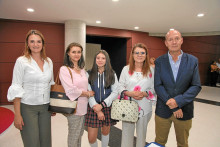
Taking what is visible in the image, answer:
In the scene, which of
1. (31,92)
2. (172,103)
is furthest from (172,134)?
(31,92)

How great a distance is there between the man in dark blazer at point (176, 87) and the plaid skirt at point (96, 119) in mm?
631

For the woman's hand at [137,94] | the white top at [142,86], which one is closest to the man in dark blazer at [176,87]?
the white top at [142,86]

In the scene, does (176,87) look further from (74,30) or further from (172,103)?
(74,30)

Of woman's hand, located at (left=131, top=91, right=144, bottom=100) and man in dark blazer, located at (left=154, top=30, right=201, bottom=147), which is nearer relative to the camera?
man in dark blazer, located at (left=154, top=30, right=201, bottom=147)

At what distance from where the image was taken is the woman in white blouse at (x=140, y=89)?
1825 mm

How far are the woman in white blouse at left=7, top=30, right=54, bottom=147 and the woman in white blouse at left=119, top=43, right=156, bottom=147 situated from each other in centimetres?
96

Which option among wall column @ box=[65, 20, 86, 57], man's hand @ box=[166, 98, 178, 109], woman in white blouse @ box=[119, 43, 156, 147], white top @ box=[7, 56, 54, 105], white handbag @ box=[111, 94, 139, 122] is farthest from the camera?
wall column @ box=[65, 20, 86, 57]

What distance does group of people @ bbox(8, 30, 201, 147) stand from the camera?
1573 millimetres

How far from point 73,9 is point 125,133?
3483 mm

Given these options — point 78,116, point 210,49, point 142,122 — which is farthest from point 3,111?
point 210,49

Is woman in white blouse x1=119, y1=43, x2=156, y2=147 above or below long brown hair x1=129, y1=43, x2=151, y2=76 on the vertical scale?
below

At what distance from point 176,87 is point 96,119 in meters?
1.05

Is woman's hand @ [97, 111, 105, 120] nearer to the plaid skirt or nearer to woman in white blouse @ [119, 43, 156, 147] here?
the plaid skirt

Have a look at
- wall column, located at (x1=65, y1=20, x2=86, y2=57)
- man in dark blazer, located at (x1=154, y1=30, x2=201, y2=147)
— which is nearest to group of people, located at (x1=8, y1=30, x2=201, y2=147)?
man in dark blazer, located at (x1=154, y1=30, x2=201, y2=147)
